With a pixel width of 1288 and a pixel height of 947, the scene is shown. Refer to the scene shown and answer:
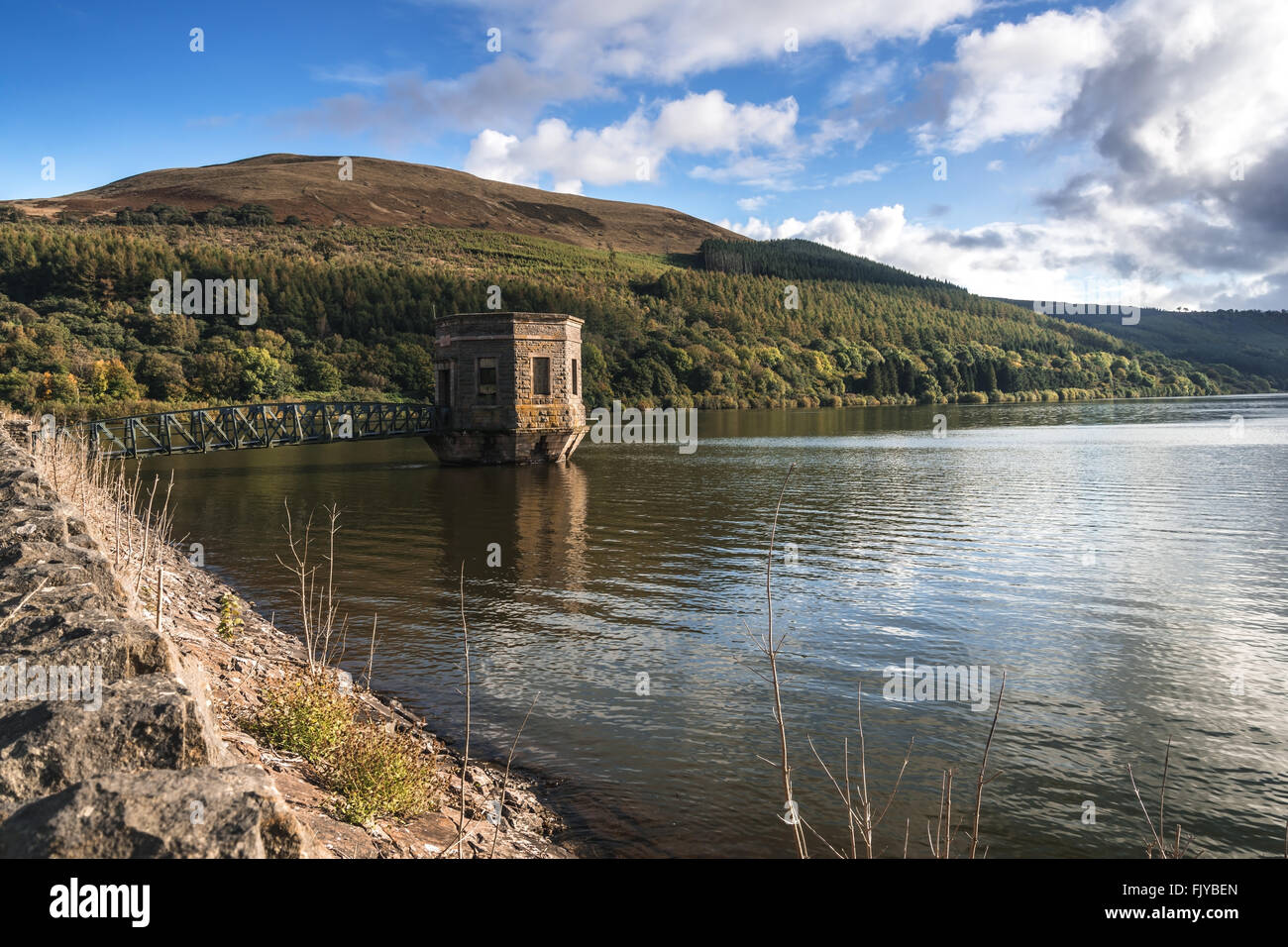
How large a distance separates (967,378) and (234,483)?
123 metres

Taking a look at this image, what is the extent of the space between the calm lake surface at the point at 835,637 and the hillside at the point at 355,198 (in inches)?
4853

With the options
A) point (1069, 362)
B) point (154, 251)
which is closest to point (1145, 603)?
point (154, 251)

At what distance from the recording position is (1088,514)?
22.5 meters

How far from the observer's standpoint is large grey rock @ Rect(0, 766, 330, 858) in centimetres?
297

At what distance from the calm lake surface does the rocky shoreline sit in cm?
114

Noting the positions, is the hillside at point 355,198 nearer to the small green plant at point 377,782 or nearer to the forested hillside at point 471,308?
the forested hillside at point 471,308

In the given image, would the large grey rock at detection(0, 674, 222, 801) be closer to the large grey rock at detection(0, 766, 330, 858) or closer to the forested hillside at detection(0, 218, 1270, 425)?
the large grey rock at detection(0, 766, 330, 858)

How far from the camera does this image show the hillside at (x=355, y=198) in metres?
131

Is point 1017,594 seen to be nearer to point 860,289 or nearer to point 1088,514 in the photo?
point 1088,514

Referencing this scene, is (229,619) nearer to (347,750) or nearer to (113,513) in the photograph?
(113,513)
